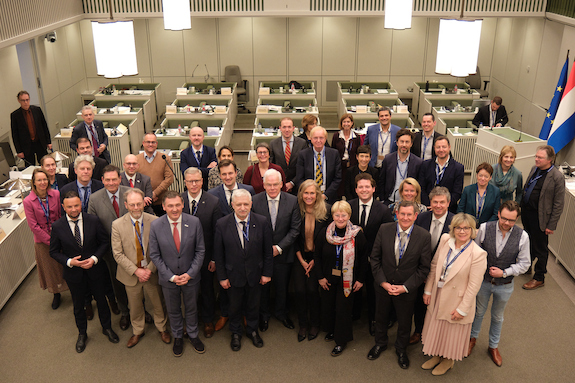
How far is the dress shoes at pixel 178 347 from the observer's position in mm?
5309

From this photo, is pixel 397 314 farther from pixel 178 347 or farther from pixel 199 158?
pixel 199 158

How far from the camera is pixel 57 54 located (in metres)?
13.7

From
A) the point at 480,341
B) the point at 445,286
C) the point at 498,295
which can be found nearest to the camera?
the point at 445,286

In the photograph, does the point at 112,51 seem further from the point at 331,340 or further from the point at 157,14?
the point at 157,14

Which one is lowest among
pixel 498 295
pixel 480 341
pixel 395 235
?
pixel 480 341

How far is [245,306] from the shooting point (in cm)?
548

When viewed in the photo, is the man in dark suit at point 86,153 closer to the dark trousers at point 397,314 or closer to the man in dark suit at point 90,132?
the man in dark suit at point 90,132

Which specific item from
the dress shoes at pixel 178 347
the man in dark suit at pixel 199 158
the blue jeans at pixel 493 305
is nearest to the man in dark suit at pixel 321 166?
the man in dark suit at pixel 199 158

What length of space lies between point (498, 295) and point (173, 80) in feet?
44.1

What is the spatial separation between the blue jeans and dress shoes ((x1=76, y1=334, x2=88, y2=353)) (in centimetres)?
424

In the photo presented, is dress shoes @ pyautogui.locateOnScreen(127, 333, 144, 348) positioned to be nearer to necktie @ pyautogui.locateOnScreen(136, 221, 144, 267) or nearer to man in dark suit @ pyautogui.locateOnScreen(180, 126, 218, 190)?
necktie @ pyautogui.locateOnScreen(136, 221, 144, 267)

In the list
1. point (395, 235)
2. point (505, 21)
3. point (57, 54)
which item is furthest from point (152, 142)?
point (505, 21)

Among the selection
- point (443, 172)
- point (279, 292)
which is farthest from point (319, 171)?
point (279, 292)

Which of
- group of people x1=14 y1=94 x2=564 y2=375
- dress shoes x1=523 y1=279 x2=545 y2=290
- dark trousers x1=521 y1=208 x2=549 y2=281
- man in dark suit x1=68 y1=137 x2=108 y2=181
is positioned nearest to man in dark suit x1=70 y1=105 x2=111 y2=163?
man in dark suit x1=68 y1=137 x2=108 y2=181
